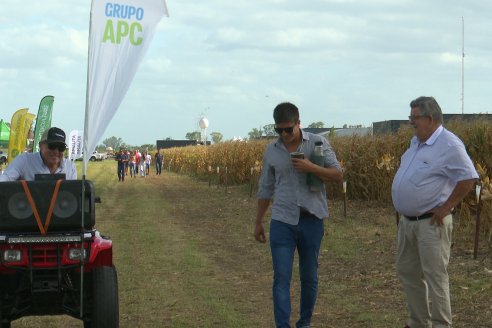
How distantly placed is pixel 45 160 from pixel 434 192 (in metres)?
3.18

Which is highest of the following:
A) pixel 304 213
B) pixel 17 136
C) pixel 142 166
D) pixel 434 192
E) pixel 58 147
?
pixel 17 136

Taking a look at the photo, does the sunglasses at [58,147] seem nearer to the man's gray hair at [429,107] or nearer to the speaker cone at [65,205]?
the speaker cone at [65,205]

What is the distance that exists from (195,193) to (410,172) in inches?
1073

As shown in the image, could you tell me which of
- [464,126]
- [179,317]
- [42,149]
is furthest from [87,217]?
[464,126]

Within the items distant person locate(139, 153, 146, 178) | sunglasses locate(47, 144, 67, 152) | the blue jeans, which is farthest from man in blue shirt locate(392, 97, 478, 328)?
distant person locate(139, 153, 146, 178)

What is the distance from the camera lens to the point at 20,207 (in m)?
6.17

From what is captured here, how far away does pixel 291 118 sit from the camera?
669 cm

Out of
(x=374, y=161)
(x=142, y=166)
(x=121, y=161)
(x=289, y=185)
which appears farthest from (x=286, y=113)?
(x=142, y=166)

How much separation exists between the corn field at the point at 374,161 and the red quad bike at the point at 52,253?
6.74 metres

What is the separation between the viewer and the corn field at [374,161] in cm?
1476

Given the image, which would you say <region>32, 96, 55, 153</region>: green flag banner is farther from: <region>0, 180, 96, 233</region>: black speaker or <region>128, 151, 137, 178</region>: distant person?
<region>128, 151, 137, 178</region>: distant person

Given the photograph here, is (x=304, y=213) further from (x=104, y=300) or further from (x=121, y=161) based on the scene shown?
(x=121, y=161)

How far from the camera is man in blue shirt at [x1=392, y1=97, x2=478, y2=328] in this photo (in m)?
6.37

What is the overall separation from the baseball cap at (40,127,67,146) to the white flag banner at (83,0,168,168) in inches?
10.7
